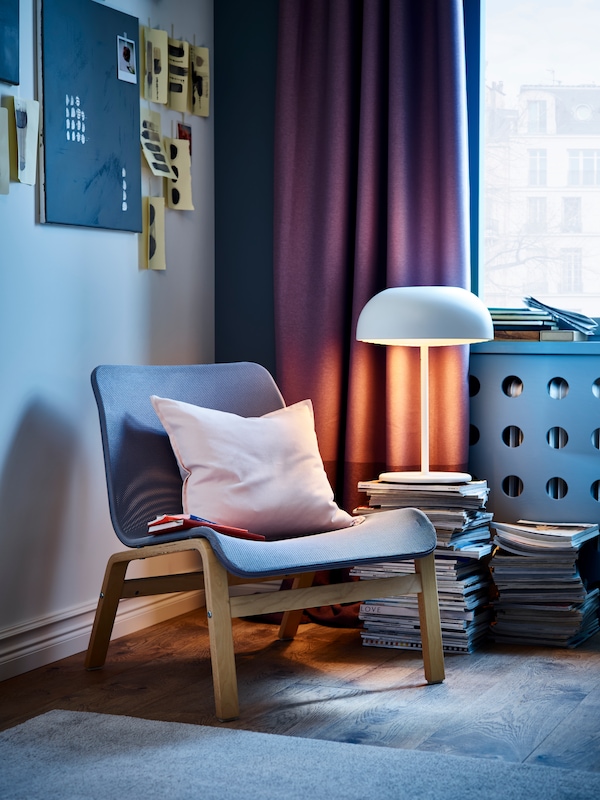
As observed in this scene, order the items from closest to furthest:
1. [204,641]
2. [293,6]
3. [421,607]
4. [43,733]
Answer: [43,733] < [421,607] < [204,641] < [293,6]

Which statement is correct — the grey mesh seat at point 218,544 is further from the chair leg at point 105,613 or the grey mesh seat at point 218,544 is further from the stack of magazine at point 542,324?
the stack of magazine at point 542,324

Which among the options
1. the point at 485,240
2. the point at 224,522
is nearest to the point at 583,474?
the point at 485,240

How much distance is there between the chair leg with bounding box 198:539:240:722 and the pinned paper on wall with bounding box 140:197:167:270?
3.90 ft

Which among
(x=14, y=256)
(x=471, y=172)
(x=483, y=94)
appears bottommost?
(x=14, y=256)

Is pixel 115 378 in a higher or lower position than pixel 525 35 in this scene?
lower

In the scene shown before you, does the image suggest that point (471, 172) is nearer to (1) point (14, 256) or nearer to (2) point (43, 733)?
(1) point (14, 256)

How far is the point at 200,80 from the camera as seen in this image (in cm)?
334

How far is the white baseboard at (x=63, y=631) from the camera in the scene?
8.41ft

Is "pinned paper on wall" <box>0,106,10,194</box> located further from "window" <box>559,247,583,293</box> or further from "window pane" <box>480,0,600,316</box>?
"window" <box>559,247,583,293</box>

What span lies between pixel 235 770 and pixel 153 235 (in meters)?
1.72

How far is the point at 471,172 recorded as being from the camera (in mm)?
3205

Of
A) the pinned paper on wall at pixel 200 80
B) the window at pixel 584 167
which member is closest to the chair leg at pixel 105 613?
the pinned paper on wall at pixel 200 80

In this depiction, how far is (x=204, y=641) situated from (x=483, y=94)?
1877 millimetres

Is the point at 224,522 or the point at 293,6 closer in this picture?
the point at 224,522
